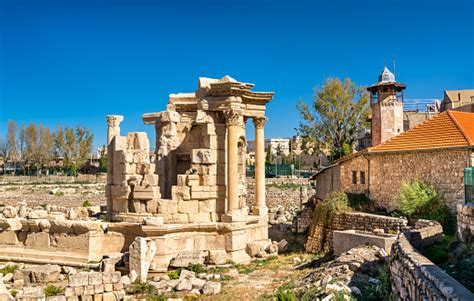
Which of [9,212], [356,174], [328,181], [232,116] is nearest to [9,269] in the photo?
[9,212]

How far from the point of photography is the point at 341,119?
35156mm

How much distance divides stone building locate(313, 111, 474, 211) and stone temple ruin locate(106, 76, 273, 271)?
18.4 ft

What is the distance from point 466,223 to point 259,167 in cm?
919

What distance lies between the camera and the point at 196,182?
50.9 ft

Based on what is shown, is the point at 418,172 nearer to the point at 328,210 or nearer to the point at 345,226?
the point at 345,226

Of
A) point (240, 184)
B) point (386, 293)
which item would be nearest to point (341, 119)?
point (240, 184)

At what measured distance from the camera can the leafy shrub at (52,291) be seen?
434 inches

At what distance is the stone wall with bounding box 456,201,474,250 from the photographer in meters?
8.92

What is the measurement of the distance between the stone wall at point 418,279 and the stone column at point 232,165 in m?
6.88

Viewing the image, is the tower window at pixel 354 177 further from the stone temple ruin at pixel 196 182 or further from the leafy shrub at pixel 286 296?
the leafy shrub at pixel 286 296

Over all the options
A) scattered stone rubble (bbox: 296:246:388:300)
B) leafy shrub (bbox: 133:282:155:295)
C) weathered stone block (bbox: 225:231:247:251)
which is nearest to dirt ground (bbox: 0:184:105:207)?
weathered stone block (bbox: 225:231:247:251)

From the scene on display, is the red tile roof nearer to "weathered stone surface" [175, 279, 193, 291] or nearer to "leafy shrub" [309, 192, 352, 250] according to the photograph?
"leafy shrub" [309, 192, 352, 250]

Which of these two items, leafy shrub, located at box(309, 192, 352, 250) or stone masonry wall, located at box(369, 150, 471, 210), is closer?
stone masonry wall, located at box(369, 150, 471, 210)

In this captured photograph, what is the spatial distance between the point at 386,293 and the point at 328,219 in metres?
11.3
